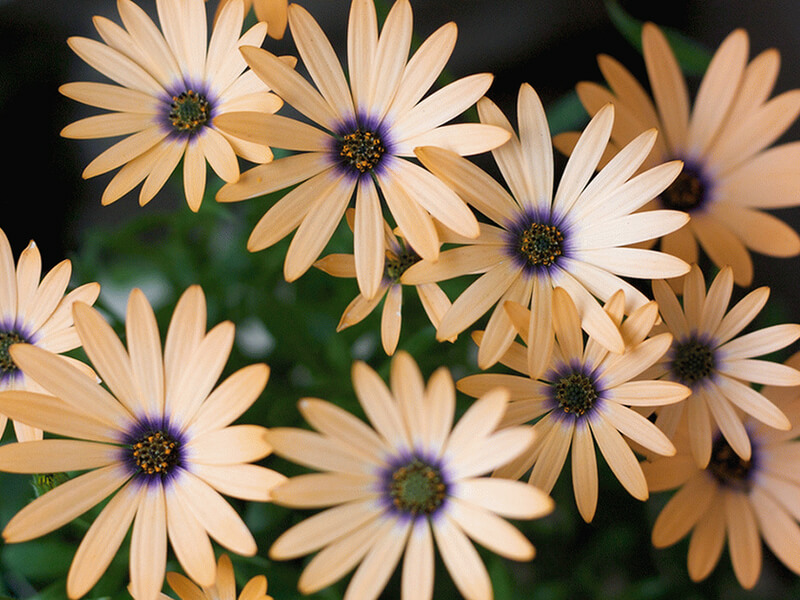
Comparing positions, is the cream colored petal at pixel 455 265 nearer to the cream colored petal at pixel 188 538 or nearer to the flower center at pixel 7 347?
the cream colored petal at pixel 188 538

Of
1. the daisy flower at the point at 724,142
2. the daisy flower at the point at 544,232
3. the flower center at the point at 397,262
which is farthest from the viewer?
the daisy flower at the point at 724,142

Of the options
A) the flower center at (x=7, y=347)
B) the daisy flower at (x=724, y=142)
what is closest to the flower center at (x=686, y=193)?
the daisy flower at (x=724, y=142)

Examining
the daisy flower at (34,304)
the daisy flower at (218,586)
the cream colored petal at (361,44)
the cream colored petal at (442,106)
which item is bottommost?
the daisy flower at (218,586)

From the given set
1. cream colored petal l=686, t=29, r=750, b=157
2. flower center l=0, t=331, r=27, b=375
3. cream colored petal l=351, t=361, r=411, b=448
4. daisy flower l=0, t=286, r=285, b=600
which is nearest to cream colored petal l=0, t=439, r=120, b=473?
daisy flower l=0, t=286, r=285, b=600

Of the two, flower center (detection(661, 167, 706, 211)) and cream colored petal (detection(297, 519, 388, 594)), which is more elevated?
flower center (detection(661, 167, 706, 211))

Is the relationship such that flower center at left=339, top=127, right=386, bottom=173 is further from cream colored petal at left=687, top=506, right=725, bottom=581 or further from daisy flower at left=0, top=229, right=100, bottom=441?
cream colored petal at left=687, top=506, right=725, bottom=581

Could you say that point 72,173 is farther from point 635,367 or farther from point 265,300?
point 635,367

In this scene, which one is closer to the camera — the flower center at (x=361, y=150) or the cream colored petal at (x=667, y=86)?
the flower center at (x=361, y=150)
